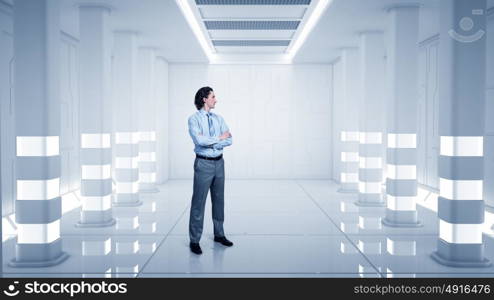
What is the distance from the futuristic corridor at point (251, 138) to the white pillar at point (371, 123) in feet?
0.11

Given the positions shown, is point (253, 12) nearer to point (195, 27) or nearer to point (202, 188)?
point (195, 27)

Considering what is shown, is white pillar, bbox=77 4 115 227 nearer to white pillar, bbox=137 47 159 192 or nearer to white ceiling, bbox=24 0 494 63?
white ceiling, bbox=24 0 494 63

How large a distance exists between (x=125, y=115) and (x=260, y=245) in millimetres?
4448

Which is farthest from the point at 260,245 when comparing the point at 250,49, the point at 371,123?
the point at 250,49

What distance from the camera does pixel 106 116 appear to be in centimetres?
675

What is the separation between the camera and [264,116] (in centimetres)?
1312

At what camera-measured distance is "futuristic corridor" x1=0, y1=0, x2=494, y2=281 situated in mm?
4578

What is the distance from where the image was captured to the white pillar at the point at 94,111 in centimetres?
655

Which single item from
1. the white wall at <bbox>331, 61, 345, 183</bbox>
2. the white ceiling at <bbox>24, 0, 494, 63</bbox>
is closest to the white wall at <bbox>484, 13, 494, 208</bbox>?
the white ceiling at <bbox>24, 0, 494, 63</bbox>

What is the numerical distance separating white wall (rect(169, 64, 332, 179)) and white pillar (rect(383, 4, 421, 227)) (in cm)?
630

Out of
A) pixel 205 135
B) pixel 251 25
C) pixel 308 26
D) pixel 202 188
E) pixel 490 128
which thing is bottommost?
pixel 202 188

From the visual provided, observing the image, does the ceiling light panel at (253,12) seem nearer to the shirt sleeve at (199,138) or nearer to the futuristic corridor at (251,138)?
the futuristic corridor at (251,138)

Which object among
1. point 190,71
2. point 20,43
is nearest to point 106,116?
point 20,43

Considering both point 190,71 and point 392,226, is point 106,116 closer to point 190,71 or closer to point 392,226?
point 392,226
